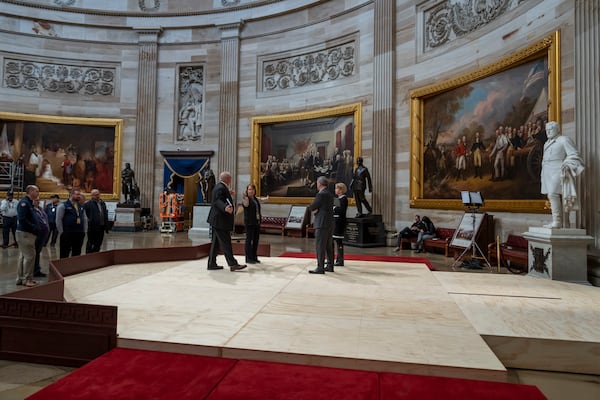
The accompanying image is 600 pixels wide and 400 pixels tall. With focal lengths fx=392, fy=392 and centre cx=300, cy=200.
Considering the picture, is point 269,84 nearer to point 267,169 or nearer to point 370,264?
point 267,169

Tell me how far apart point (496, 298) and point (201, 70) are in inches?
639

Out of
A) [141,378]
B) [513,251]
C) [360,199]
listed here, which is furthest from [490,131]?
[141,378]

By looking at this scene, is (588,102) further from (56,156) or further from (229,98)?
(56,156)

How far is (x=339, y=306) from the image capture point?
178 inches

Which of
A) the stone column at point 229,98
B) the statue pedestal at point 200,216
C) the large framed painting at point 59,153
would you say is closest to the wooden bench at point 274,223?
the statue pedestal at point 200,216

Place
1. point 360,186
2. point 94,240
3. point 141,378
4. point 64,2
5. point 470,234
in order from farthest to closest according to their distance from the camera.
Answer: point 64,2, point 360,186, point 470,234, point 94,240, point 141,378

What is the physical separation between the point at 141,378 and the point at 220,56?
54.6ft

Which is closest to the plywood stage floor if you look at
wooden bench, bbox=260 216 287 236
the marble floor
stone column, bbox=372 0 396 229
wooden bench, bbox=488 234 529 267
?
the marble floor

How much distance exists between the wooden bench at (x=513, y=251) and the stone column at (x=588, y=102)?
47.6 inches

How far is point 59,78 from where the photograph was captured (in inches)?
688

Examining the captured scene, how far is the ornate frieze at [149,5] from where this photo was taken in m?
18.0

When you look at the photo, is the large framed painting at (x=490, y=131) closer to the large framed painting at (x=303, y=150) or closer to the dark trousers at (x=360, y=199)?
the dark trousers at (x=360, y=199)

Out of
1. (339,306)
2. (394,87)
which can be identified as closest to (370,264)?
(339,306)

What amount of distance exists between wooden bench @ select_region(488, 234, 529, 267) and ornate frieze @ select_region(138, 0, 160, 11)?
17.4 m
